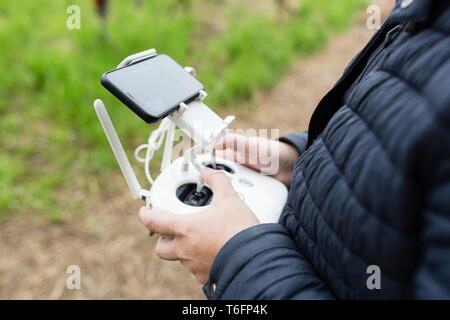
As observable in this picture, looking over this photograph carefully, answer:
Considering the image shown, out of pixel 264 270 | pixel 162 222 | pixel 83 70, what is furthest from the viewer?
pixel 83 70

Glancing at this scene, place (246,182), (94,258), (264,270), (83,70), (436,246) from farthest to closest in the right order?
(83,70), (94,258), (246,182), (264,270), (436,246)

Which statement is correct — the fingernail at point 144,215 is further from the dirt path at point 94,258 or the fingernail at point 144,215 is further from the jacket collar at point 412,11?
the dirt path at point 94,258

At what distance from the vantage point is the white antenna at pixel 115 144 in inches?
22.8

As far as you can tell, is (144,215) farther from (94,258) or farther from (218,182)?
(94,258)

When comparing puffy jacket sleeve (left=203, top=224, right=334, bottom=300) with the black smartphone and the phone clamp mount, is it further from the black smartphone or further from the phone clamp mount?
the black smartphone

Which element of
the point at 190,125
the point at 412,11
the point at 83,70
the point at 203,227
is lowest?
the point at 83,70

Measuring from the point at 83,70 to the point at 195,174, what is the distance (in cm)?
143

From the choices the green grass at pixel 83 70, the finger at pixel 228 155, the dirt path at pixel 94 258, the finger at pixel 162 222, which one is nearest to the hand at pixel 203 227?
the finger at pixel 162 222

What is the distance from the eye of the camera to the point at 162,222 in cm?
58

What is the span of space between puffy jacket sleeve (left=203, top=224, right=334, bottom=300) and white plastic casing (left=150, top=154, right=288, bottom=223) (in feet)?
0.40

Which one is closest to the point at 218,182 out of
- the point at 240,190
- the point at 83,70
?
the point at 240,190

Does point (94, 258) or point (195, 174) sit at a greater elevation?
point (195, 174)

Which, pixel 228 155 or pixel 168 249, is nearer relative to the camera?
pixel 168 249

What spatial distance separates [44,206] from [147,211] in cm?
102
